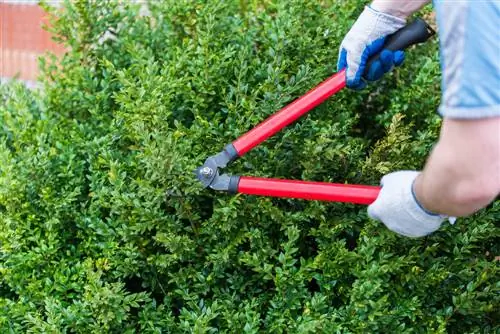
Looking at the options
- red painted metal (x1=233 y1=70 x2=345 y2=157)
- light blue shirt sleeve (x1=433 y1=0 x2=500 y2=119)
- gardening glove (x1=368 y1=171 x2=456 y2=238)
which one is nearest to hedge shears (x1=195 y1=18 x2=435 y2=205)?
red painted metal (x1=233 y1=70 x2=345 y2=157)

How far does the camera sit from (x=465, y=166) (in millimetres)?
1563

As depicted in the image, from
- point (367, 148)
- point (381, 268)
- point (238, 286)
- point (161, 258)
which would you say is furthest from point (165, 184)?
point (367, 148)

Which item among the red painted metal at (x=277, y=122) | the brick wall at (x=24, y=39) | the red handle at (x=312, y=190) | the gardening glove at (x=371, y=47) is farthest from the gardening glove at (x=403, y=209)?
the brick wall at (x=24, y=39)

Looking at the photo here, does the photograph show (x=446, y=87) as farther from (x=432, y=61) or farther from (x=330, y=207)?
(x=432, y=61)

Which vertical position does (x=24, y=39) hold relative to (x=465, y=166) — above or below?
below

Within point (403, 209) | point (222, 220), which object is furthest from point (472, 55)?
point (222, 220)

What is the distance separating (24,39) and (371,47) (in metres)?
3.94

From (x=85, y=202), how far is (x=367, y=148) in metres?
1.25

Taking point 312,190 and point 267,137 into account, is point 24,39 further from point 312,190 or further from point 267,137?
point 312,190

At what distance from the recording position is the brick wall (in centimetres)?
570

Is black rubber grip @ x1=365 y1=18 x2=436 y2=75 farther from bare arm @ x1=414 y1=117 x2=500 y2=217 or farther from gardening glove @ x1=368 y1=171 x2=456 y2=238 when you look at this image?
bare arm @ x1=414 y1=117 x2=500 y2=217

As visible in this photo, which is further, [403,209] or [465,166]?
[403,209]

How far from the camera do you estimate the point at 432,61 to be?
3248 millimetres

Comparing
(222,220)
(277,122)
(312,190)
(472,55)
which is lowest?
(222,220)
